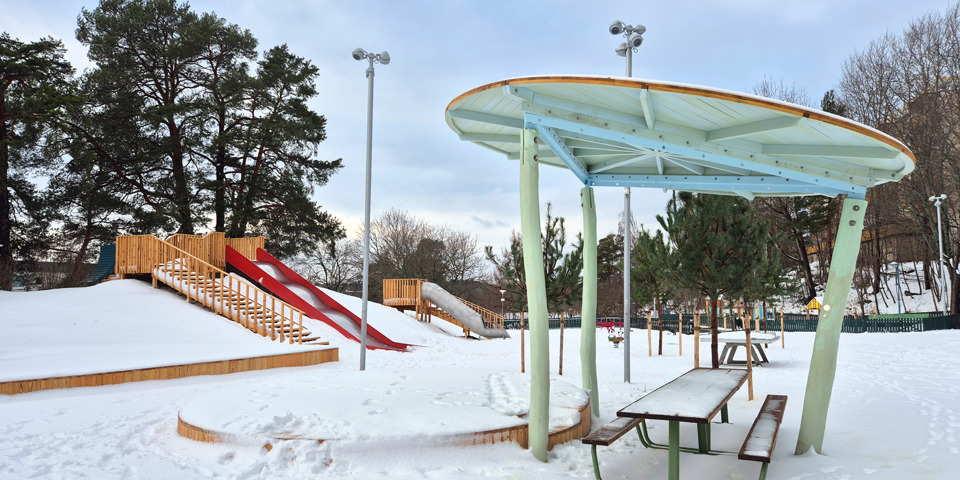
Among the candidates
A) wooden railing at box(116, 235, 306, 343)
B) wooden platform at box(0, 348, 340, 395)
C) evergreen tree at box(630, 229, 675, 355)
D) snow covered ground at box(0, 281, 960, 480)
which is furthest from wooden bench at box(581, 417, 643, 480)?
wooden railing at box(116, 235, 306, 343)

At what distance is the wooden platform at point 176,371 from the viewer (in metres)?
9.31

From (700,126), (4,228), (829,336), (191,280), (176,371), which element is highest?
(4,228)

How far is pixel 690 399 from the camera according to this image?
215 inches

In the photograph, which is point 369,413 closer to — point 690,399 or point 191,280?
point 690,399

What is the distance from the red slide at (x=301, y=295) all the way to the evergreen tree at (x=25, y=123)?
7506 mm

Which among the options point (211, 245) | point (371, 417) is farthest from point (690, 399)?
point (211, 245)

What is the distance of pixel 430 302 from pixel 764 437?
75.6 feet

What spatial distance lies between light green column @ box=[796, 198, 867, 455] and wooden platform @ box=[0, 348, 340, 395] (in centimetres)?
1046

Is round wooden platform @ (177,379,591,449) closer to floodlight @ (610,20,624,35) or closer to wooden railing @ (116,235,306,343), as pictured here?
floodlight @ (610,20,624,35)

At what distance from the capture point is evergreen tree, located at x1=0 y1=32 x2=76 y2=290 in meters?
19.4

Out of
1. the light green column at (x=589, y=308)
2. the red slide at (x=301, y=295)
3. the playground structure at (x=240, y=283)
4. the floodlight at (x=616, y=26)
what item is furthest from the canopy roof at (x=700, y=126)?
the red slide at (x=301, y=295)

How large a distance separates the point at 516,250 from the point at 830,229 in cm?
3553

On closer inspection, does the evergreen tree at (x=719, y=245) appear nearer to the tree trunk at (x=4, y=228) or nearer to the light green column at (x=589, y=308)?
the light green column at (x=589, y=308)

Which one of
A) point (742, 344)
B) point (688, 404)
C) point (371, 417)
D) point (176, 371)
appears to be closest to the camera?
Answer: point (688, 404)
